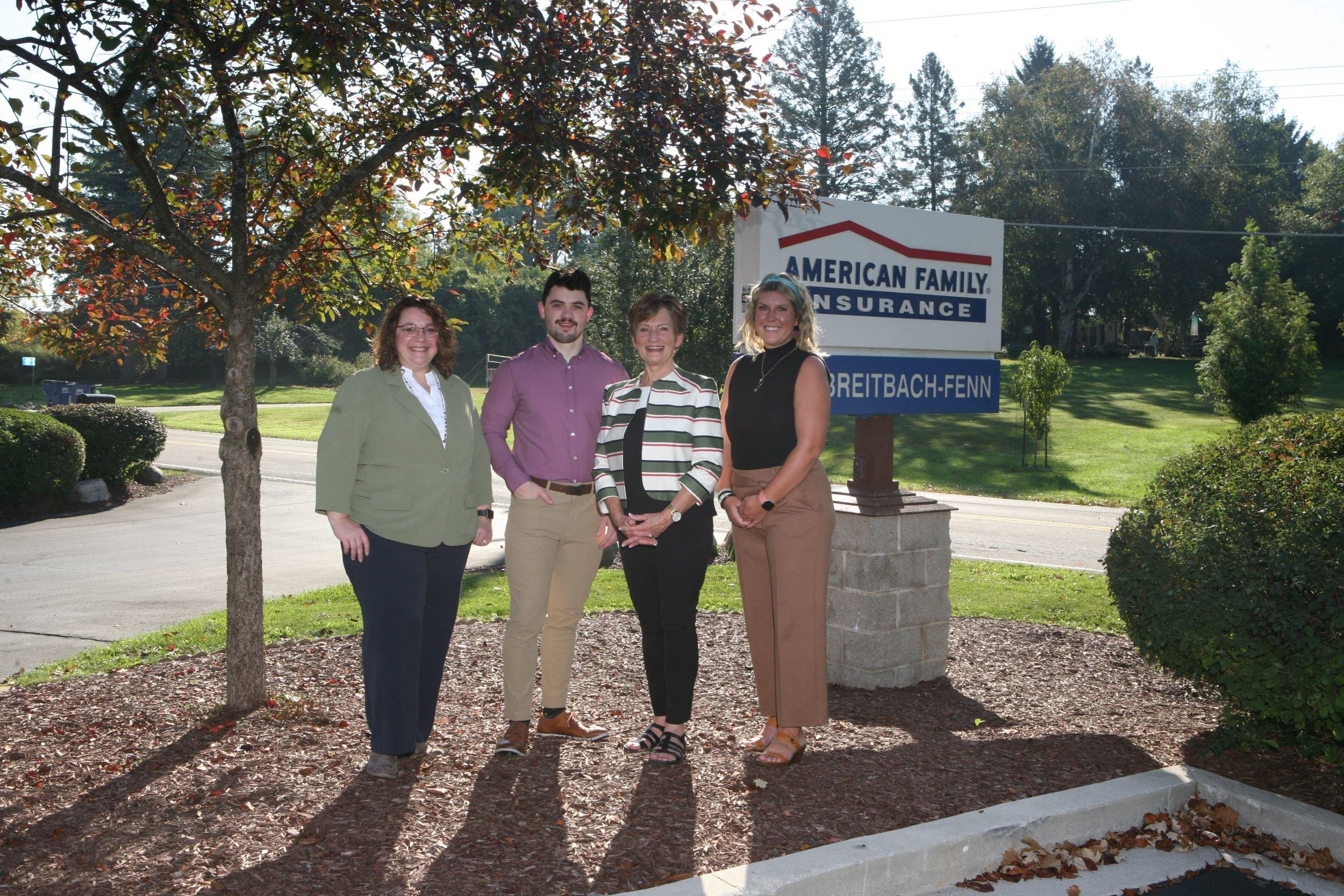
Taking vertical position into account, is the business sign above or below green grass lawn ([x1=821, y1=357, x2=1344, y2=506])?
above

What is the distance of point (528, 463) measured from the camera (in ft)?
15.3

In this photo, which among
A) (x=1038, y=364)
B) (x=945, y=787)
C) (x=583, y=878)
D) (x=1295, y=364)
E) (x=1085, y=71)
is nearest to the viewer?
(x=583, y=878)

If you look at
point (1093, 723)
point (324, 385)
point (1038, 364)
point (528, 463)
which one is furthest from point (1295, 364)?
point (324, 385)

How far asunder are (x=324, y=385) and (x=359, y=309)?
1921 inches

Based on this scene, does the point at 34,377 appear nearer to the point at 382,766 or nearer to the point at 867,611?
the point at 867,611

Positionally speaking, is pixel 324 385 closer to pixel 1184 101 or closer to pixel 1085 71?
pixel 1085 71

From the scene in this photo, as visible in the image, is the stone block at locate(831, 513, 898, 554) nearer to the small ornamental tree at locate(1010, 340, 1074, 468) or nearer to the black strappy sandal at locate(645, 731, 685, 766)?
the black strappy sandal at locate(645, 731, 685, 766)

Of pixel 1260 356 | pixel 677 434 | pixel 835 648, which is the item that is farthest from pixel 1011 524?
pixel 1260 356

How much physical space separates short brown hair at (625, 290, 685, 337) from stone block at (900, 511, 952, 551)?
81.2 inches

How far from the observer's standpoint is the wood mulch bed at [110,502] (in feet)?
48.8

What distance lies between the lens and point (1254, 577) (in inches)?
164

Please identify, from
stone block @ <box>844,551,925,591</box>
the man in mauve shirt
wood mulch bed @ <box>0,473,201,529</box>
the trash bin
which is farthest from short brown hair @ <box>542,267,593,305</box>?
the trash bin

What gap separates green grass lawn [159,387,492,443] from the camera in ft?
101

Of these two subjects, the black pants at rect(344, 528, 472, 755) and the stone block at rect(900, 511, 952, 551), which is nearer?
the black pants at rect(344, 528, 472, 755)
